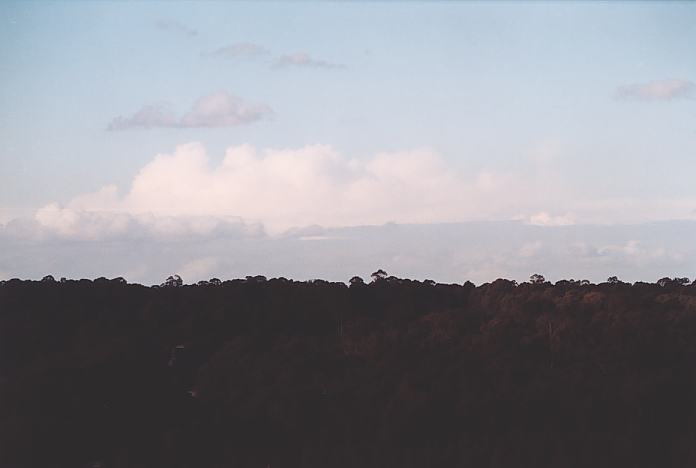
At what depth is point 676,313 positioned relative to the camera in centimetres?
3628

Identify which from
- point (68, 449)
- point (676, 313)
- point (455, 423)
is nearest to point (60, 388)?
point (68, 449)

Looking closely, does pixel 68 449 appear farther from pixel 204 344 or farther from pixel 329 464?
pixel 204 344

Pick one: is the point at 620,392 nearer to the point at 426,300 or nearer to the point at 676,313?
the point at 676,313

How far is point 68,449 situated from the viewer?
28406 mm

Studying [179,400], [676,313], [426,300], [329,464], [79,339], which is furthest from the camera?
[426,300]

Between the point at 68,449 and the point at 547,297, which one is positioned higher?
the point at 547,297

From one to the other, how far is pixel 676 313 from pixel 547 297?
5.91 m

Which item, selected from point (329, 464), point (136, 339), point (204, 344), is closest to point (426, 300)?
point (204, 344)

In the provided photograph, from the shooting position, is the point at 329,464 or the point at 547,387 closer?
the point at 329,464

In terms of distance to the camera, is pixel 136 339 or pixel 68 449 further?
pixel 136 339

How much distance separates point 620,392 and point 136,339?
20588mm

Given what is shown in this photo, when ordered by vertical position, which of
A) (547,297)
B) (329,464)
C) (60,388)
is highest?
(547,297)

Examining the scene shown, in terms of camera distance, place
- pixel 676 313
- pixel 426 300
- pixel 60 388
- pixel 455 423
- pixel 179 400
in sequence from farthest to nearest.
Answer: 1. pixel 426 300
2. pixel 676 313
3. pixel 179 400
4. pixel 60 388
5. pixel 455 423

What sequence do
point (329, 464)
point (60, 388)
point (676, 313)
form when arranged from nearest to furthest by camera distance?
1. point (329, 464)
2. point (60, 388)
3. point (676, 313)
